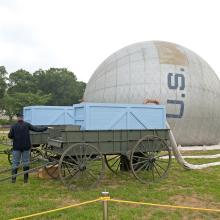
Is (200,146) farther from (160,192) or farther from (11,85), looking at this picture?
(11,85)

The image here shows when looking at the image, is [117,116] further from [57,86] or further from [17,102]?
[57,86]

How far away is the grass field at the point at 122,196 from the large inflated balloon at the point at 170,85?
22.3ft

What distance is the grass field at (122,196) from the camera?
732cm

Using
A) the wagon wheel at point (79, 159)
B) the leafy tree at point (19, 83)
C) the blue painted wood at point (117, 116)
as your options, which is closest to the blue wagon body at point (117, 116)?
the blue painted wood at point (117, 116)

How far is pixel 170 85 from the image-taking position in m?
18.5

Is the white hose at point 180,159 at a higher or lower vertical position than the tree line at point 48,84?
lower

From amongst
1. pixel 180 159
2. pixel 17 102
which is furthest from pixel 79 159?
pixel 17 102

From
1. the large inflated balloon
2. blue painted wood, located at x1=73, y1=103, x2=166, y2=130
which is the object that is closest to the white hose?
blue painted wood, located at x1=73, y1=103, x2=166, y2=130

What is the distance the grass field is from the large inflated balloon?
6.81 meters

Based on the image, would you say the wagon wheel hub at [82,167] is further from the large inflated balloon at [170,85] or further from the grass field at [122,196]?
the large inflated balloon at [170,85]

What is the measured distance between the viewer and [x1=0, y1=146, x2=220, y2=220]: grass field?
24.0ft

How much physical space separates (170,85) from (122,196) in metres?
10.6

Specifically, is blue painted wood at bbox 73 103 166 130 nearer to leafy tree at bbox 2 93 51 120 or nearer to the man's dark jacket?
the man's dark jacket

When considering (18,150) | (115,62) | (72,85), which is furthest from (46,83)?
(18,150)
